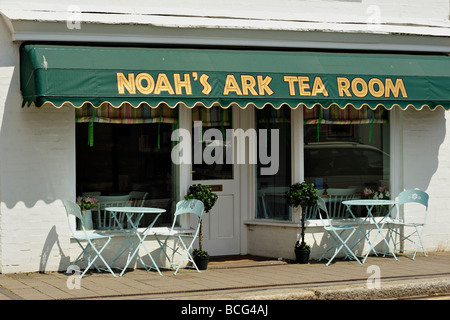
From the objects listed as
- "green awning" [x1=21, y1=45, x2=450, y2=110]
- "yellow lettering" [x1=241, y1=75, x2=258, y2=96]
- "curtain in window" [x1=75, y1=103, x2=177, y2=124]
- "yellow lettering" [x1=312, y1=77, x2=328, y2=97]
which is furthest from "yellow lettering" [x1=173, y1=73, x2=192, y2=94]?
"yellow lettering" [x1=312, y1=77, x2=328, y2=97]

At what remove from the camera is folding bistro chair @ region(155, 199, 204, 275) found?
34.0 feet

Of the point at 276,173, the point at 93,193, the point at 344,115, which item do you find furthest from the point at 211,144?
the point at 344,115

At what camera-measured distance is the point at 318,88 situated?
10555mm

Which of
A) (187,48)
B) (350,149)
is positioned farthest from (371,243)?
(187,48)

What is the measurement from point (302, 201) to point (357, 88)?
171 cm

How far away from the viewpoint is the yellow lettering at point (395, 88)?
428 inches

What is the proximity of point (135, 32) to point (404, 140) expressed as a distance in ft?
14.2

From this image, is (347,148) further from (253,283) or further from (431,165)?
(253,283)

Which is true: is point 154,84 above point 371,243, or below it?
above

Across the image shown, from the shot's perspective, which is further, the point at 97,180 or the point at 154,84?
the point at 97,180

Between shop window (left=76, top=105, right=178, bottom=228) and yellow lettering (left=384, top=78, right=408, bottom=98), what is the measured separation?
2.91 metres

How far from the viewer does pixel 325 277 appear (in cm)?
990

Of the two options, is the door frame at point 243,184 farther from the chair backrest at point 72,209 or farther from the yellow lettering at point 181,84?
the chair backrest at point 72,209

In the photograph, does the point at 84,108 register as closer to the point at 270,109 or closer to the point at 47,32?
the point at 47,32
